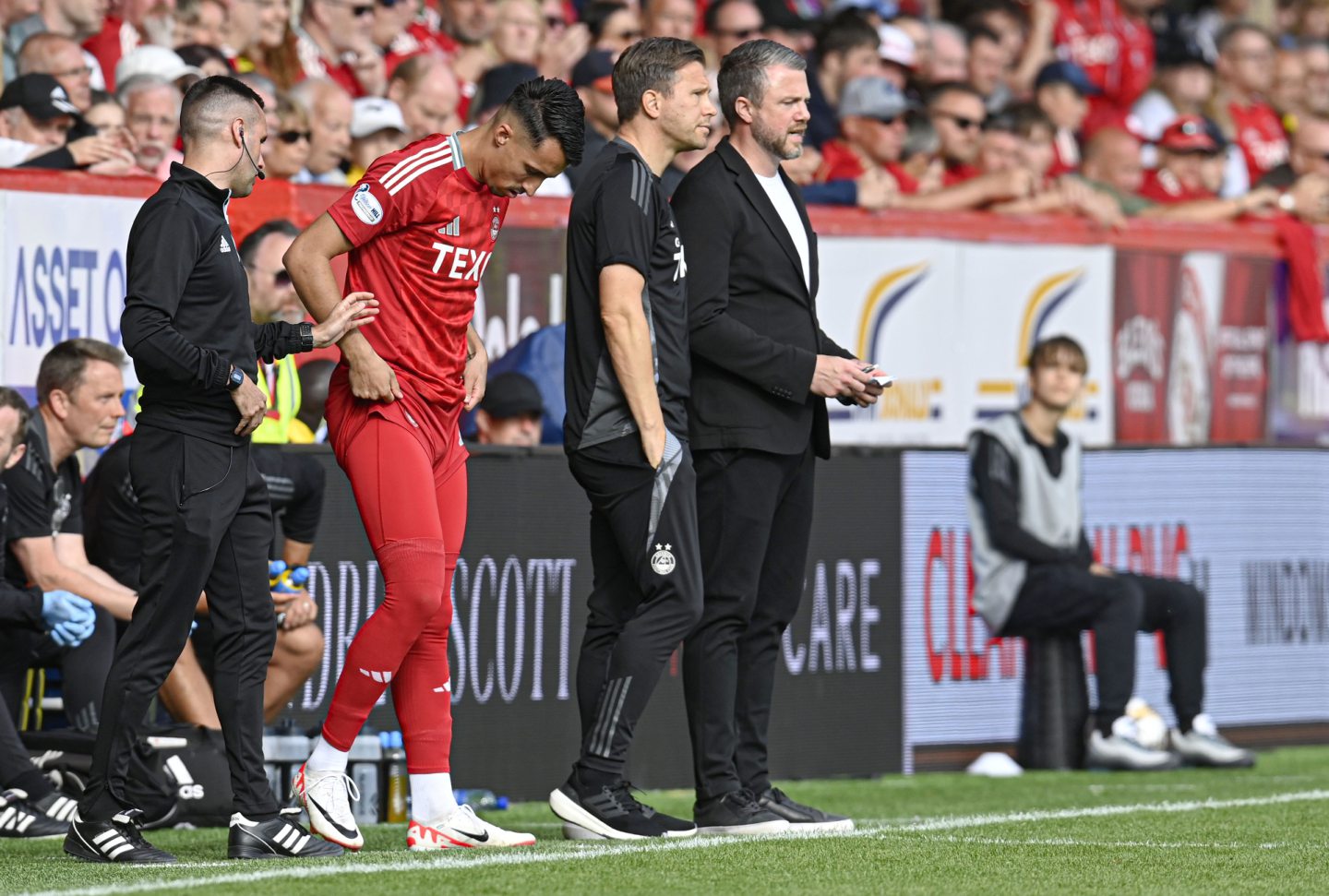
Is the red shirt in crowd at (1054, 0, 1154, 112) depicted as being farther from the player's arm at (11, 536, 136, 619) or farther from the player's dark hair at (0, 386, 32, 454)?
the player's dark hair at (0, 386, 32, 454)

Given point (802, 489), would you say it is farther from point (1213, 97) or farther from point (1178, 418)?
point (1213, 97)

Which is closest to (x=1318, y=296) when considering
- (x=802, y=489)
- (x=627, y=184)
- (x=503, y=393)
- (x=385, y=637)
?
(x=503, y=393)

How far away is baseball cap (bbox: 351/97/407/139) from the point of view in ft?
34.0

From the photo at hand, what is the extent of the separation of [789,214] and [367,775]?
2516mm

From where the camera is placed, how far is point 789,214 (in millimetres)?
6980

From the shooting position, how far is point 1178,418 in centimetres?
1155

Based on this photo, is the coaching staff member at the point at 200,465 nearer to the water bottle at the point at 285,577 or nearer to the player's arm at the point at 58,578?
the player's arm at the point at 58,578

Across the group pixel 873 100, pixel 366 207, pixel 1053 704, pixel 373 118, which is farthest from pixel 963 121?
pixel 366 207

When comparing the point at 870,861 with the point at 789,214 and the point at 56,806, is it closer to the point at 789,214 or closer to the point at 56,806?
the point at 789,214

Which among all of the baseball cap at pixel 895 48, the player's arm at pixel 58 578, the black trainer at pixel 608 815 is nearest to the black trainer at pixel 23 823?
the player's arm at pixel 58 578

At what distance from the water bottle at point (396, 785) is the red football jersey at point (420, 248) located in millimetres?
2122

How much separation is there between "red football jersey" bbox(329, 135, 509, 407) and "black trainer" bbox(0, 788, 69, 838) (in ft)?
6.37

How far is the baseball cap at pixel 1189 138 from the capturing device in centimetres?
1348

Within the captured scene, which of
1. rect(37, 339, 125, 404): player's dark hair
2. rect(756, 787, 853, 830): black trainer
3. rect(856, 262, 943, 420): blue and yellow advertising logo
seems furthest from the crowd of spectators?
rect(756, 787, 853, 830): black trainer
